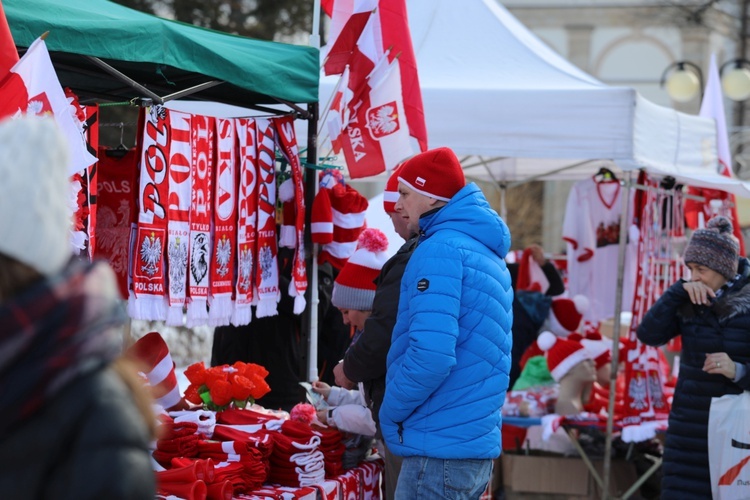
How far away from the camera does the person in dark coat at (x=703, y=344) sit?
465cm

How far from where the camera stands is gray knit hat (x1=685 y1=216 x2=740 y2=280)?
471cm

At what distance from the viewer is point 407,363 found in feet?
10.6

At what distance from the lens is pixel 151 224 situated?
12.9 feet

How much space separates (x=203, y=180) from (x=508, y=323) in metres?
1.49

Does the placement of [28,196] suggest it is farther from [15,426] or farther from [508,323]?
[508,323]

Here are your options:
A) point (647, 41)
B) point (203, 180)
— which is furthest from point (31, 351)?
point (647, 41)

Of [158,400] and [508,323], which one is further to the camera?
[158,400]

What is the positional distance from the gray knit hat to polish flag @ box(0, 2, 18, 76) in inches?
123

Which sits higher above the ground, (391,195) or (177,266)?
(391,195)

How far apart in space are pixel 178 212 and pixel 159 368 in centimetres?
63

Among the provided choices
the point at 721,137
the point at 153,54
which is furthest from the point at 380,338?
the point at 721,137

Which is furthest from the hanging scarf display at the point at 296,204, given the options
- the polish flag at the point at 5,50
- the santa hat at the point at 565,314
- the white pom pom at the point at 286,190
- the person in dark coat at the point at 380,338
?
the santa hat at the point at 565,314

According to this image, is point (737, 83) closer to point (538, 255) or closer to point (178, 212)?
point (538, 255)

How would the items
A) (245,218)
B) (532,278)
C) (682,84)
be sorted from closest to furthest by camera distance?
1. (245,218)
2. (532,278)
3. (682,84)
